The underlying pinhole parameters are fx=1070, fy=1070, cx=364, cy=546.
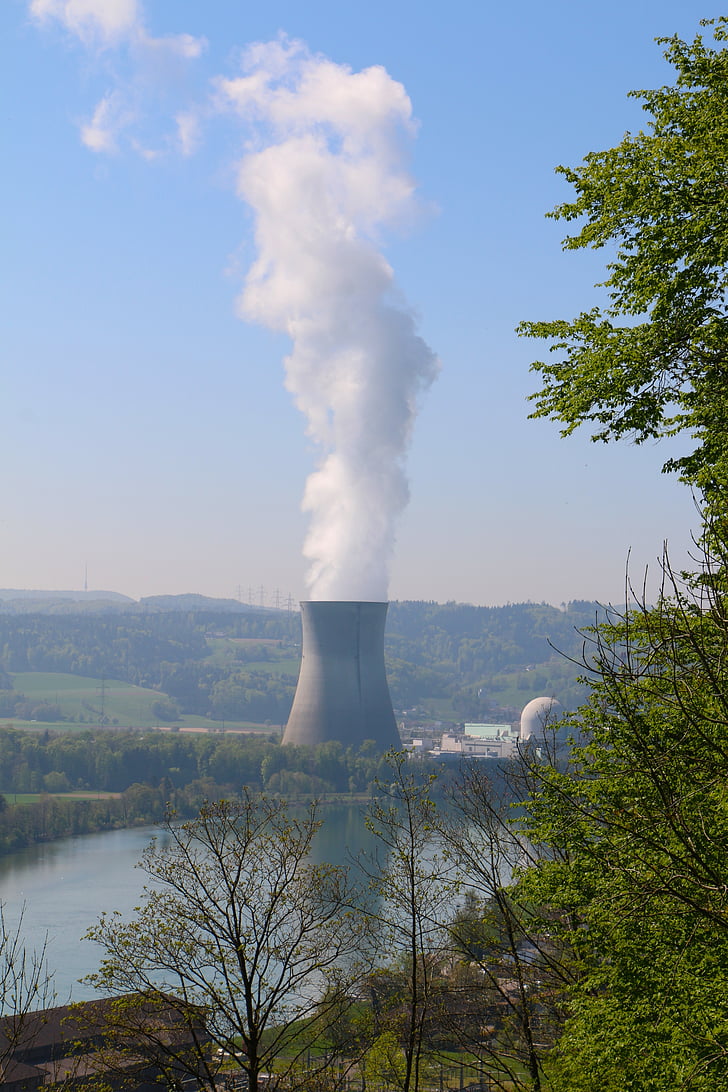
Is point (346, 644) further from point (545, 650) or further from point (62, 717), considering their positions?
point (545, 650)

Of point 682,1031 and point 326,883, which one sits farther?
point 326,883

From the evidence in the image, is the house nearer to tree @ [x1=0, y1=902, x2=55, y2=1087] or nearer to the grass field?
tree @ [x1=0, y1=902, x2=55, y2=1087]

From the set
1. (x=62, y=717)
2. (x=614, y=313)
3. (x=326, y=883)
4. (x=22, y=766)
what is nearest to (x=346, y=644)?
(x=22, y=766)

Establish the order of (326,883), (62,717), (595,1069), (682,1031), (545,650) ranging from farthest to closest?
(545,650) → (62,717) → (326,883) → (595,1069) → (682,1031)

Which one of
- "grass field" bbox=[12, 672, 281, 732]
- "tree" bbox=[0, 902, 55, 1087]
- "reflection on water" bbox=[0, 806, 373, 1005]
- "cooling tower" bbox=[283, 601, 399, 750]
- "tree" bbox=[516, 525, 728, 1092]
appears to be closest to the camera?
"tree" bbox=[516, 525, 728, 1092]

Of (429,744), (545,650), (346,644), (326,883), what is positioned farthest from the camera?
(545,650)

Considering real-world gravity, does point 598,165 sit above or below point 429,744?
above

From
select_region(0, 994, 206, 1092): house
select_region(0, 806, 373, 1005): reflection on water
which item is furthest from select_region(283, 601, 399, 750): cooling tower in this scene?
select_region(0, 994, 206, 1092): house

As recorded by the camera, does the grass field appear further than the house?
Yes

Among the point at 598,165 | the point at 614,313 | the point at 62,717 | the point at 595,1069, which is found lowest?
the point at 62,717
